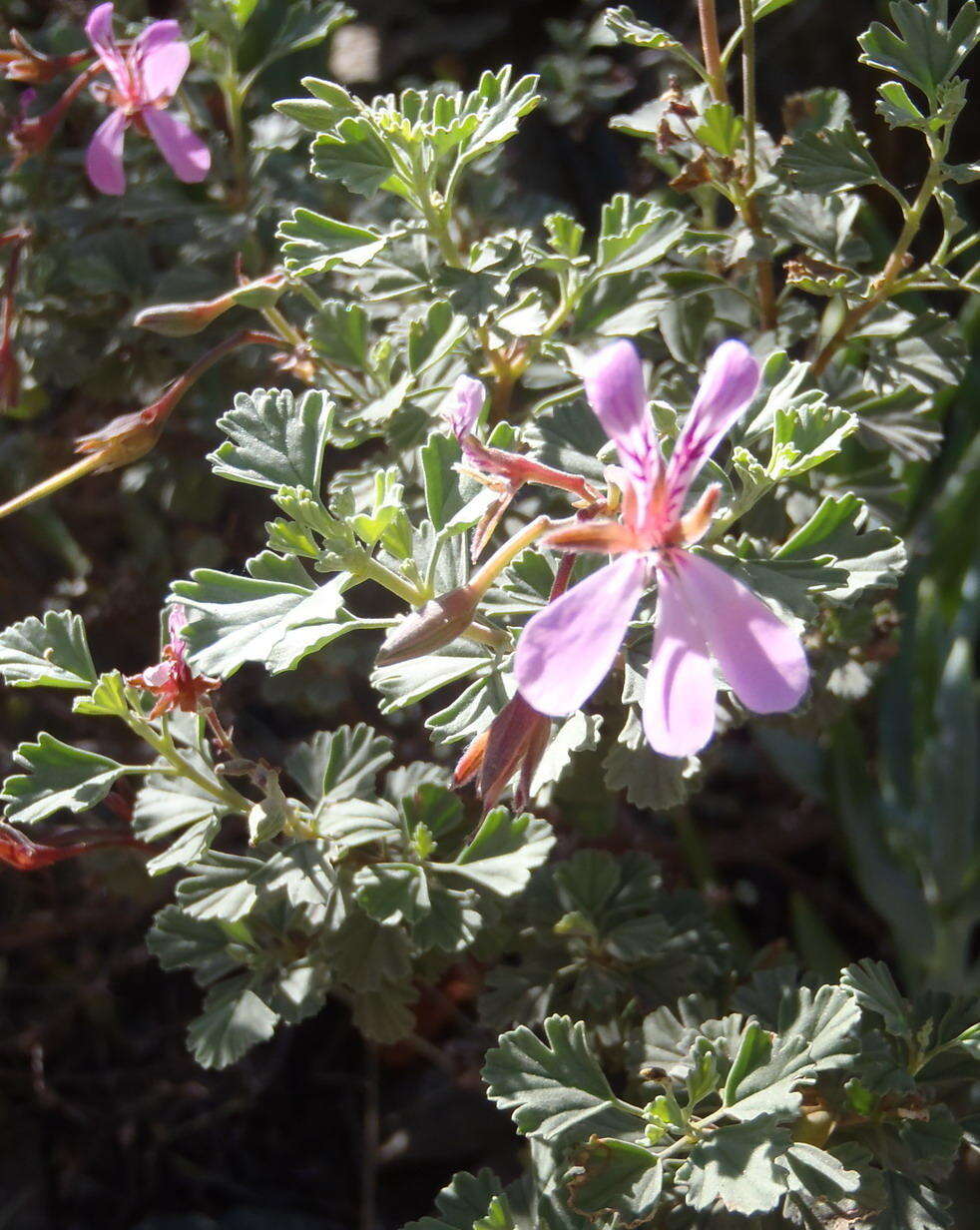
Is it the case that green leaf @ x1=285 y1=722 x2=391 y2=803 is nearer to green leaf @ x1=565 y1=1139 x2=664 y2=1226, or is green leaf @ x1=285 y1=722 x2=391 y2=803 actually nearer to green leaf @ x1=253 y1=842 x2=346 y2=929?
green leaf @ x1=253 y1=842 x2=346 y2=929

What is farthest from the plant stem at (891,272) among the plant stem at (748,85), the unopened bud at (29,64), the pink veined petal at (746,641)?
the unopened bud at (29,64)

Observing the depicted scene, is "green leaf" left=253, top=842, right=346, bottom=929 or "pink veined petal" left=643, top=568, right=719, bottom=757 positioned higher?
"pink veined petal" left=643, top=568, right=719, bottom=757

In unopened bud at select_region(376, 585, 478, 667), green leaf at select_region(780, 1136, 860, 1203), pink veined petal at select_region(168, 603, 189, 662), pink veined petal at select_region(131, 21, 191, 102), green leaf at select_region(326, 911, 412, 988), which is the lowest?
green leaf at select_region(780, 1136, 860, 1203)

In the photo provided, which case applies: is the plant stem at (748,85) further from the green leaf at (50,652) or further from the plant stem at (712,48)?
the green leaf at (50,652)

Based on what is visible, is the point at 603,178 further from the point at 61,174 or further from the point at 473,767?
the point at 473,767

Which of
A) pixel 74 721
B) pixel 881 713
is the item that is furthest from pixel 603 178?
pixel 74 721

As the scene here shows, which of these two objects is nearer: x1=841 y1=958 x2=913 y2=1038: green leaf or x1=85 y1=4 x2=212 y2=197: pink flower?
x1=841 y1=958 x2=913 y2=1038: green leaf

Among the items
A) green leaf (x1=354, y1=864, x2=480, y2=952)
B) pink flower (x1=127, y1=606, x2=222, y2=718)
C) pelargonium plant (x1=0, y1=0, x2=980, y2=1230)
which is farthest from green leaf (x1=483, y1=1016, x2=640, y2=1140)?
pink flower (x1=127, y1=606, x2=222, y2=718)

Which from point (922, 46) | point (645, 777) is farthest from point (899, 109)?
point (645, 777)
